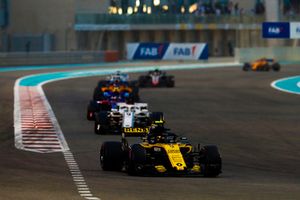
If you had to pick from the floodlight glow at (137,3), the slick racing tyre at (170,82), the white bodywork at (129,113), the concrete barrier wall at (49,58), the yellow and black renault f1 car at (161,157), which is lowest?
the concrete barrier wall at (49,58)

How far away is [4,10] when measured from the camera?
80562 millimetres

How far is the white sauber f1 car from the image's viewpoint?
2492 centimetres

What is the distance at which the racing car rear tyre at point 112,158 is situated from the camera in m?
17.2

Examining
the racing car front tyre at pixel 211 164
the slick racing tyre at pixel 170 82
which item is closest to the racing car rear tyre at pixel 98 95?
the slick racing tyre at pixel 170 82

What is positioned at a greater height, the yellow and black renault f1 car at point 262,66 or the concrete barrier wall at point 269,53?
the yellow and black renault f1 car at point 262,66

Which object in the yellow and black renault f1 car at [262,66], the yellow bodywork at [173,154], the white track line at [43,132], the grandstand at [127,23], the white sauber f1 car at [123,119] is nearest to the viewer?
the white track line at [43,132]

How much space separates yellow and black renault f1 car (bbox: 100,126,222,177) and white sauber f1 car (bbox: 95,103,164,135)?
7188 millimetres

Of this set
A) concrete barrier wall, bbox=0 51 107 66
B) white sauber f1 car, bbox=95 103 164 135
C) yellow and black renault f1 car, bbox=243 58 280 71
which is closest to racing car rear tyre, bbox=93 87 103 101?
white sauber f1 car, bbox=95 103 164 135

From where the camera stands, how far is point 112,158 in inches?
677

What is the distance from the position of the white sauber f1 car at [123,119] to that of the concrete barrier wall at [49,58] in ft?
136

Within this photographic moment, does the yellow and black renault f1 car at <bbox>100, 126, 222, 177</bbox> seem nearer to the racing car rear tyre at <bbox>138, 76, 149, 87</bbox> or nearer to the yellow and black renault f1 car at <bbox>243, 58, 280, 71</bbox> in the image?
the racing car rear tyre at <bbox>138, 76, 149, 87</bbox>

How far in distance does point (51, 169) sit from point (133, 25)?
A: 66.2 meters

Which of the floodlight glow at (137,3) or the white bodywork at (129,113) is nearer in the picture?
the white bodywork at (129,113)

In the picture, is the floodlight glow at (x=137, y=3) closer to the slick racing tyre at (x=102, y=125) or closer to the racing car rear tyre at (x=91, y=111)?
the racing car rear tyre at (x=91, y=111)
